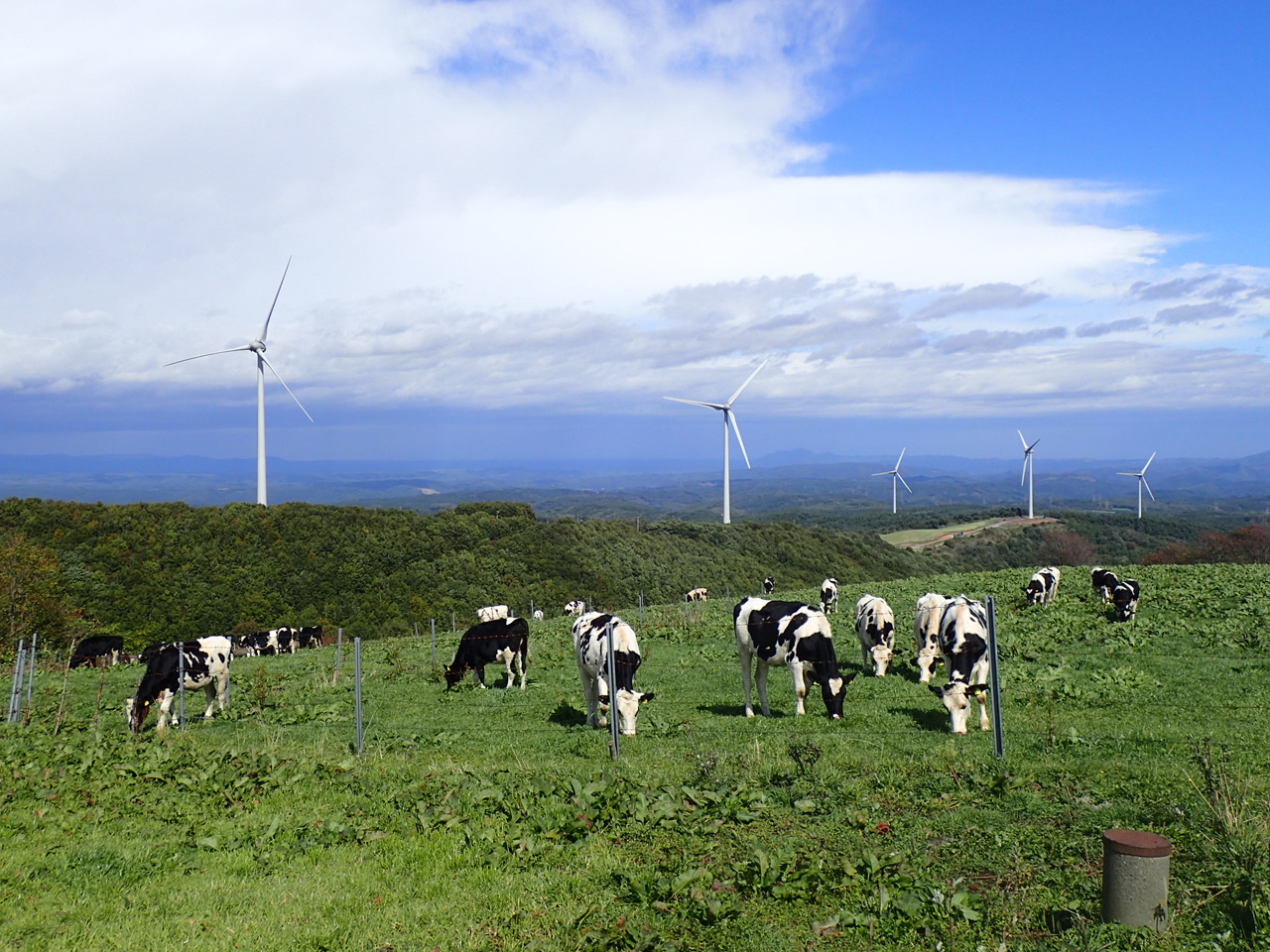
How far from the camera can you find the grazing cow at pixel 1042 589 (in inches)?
1024

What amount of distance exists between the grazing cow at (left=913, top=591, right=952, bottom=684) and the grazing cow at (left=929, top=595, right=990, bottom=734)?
5.29ft

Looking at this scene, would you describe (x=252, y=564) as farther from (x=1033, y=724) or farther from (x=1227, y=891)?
(x=1227, y=891)

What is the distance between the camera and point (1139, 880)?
5.81 metres

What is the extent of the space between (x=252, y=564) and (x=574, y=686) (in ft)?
135

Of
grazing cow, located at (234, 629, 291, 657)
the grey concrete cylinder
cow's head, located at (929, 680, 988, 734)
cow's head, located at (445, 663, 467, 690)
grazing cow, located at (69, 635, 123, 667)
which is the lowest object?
grazing cow, located at (234, 629, 291, 657)

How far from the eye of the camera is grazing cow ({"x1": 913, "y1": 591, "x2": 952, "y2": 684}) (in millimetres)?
15758

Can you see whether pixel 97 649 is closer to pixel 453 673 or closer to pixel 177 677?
pixel 177 677

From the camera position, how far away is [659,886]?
705 centimetres

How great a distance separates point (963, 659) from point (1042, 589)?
1518cm

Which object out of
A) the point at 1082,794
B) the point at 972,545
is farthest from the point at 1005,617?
the point at 972,545

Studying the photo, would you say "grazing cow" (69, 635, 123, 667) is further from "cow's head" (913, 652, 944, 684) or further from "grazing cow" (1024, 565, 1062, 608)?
"grazing cow" (1024, 565, 1062, 608)

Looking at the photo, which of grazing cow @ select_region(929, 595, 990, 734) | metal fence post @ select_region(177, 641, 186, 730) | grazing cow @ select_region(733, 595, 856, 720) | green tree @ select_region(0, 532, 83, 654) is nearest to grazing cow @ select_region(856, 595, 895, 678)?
grazing cow @ select_region(929, 595, 990, 734)

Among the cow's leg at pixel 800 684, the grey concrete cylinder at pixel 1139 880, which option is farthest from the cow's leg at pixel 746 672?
the grey concrete cylinder at pixel 1139 880

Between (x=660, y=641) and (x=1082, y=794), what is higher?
(x=1082, y=794)
